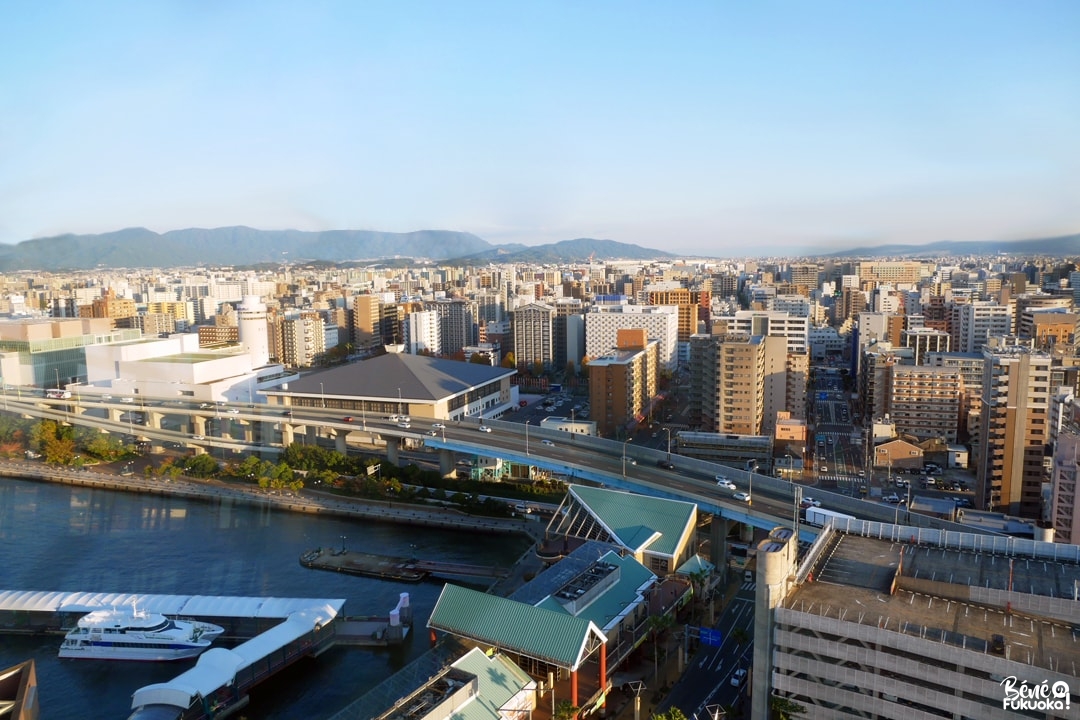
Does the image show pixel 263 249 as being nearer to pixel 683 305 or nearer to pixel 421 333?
pixel 421 333

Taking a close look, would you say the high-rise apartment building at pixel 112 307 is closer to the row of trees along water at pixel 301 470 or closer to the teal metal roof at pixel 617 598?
the row of trees along water at pixel 301 470

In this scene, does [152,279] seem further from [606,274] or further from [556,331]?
[606,274]

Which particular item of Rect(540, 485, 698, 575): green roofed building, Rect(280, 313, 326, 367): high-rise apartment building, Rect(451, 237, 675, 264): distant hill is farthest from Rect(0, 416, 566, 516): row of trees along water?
Rect(451, 237, 675, 264): distant hill

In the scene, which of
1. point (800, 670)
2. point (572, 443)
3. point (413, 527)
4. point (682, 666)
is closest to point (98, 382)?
point (413, 527)

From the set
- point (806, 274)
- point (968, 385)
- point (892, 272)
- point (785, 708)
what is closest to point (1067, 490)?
point (785, 708)

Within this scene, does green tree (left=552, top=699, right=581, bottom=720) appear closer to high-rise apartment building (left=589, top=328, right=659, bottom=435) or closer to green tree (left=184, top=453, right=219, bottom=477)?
green tree (left=184, top=453, right=219, bottom=477)

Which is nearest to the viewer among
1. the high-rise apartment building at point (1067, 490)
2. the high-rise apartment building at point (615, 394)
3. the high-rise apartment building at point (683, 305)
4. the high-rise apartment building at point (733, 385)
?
the high-rise apartment building at point (1067, 490)

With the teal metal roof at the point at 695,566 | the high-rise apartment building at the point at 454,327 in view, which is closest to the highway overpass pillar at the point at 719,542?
the teal metal roof at the point at 695,566
